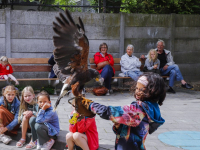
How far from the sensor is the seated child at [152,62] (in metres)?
7.52

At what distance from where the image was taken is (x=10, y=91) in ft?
13.5

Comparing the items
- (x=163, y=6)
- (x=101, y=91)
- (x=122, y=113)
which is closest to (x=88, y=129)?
(x=122, y=113)

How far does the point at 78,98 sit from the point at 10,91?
2.38 meters

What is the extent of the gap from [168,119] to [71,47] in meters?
2.49

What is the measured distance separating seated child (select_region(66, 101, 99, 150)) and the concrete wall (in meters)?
4.87

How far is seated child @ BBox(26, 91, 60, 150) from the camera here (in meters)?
3.69

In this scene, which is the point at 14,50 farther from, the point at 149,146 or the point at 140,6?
the point at 149,146

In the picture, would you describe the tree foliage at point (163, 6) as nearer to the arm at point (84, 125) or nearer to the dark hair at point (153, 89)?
the arm at point (84, 125)

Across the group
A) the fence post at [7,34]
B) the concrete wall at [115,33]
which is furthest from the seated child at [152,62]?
the fence post at [7,34]

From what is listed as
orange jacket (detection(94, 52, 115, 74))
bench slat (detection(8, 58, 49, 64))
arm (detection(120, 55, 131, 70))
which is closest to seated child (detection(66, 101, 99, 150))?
orange jacket (detection(94, 52, 115, 74))

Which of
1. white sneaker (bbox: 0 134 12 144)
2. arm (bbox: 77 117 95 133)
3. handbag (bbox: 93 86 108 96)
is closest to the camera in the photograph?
arm (bbox: 77 117 95 133)

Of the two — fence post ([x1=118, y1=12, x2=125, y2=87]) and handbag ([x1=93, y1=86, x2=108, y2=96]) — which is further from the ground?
fence post ([x1=118, y1=12, x2=125, y2=87])

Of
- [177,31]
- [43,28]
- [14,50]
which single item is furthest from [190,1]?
[14,50]

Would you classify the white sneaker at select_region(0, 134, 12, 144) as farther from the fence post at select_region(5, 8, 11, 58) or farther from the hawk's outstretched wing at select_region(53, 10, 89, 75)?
the fence post at select_region(5, 8, 11, 58)
